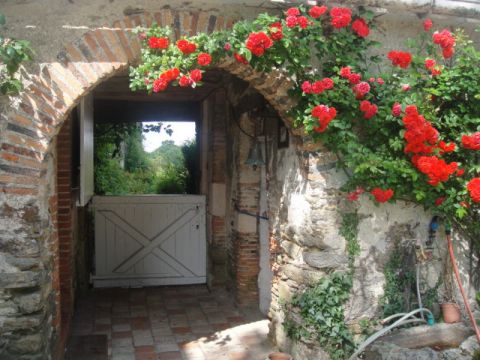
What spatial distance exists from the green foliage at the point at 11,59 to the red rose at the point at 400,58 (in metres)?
2.86

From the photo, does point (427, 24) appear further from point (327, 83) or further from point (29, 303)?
point (29, 303)

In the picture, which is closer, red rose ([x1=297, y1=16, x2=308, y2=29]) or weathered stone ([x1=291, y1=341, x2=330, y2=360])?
red rose ([x1=297, y1=16, x2=308, y2=29])

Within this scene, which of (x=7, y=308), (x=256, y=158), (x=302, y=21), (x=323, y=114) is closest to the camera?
(x=7, y=308)

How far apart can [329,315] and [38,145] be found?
2738 millimetres

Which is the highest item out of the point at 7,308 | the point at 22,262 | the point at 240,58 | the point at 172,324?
the point at 240,58

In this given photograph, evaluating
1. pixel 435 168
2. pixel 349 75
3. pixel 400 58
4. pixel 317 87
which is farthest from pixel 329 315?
pixel 400 58

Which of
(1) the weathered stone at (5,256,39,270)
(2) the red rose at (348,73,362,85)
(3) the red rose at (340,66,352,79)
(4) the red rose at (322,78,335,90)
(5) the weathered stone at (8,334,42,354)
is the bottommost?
(5) the weathered stone at (8,334,42,354)

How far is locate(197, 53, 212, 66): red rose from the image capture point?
351cm

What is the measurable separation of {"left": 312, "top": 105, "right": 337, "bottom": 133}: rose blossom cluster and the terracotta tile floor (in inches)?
96.5

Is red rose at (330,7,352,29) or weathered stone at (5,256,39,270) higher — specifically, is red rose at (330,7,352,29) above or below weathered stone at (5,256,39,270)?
above

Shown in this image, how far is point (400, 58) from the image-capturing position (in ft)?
13.0

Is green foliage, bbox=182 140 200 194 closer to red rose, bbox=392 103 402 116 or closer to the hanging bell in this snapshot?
the hanging bell

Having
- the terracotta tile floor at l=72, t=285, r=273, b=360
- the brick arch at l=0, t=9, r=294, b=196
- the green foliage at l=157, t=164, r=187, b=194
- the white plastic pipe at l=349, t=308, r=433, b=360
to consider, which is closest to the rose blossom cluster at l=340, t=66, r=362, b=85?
the brick arch at l=0, t=9, r=294, b=196

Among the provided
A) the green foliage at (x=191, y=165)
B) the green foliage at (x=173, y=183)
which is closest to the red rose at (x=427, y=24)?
the green foliage at (x=191, y=165)
